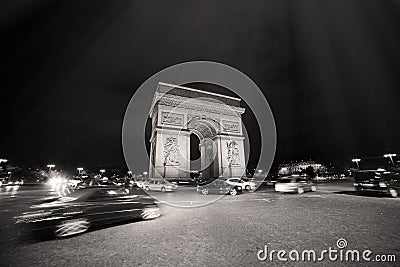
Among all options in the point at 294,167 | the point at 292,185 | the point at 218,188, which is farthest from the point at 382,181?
the point at 294,167

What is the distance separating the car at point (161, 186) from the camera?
17438mm

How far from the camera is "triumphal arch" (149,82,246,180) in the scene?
81.5 ft

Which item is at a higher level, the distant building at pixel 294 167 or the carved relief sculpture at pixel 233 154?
the carved relief sculpture at pixel 233 154

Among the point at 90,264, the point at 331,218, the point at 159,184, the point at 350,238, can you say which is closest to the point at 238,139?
the point at 159,184

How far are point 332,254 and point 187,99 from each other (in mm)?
25785

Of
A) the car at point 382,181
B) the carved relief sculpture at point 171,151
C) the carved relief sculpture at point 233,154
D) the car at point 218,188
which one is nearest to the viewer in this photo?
the car at point 382,181

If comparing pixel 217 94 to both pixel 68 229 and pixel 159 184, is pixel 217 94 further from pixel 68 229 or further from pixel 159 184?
pixel 68 229

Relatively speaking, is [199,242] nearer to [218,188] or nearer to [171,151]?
[218,188]

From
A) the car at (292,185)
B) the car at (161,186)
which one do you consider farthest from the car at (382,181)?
the car at (161,186)

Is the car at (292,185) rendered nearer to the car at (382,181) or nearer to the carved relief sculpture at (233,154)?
the car at (382,181)

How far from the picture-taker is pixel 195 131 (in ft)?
108

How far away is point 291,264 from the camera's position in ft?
9.89

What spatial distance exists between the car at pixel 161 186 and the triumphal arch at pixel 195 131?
15.4 ft

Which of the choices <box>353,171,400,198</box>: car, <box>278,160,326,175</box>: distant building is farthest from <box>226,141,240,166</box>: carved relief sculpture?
<box>278,160,326,175</box>: distant building
